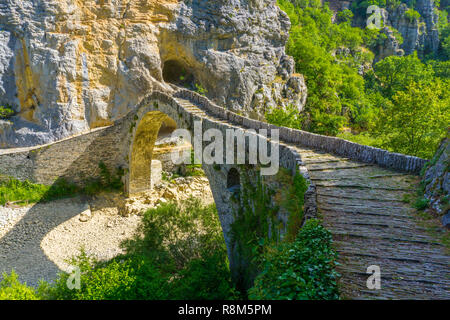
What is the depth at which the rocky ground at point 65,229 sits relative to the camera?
43.3 feet

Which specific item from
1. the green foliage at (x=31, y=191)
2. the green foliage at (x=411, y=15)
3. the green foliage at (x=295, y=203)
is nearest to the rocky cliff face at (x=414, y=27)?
the green foliage at (x=411, y=15)

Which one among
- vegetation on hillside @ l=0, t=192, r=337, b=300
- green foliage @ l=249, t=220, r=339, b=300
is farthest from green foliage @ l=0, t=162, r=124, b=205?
green foliage @ l=249, t=220, r=339, b=300

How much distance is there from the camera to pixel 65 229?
51.6ft

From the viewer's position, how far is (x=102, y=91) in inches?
888

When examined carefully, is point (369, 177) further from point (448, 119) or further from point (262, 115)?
point (262, 115)

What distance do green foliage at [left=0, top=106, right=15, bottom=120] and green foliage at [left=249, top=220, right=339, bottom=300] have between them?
2423 cm

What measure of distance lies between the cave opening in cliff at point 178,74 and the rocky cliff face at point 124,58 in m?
0.11

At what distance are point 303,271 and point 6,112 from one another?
82.9 feet

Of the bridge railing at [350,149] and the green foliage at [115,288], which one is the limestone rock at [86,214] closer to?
the green foliage at [115,288]

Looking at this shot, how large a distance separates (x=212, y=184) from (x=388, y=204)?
22.7 ft

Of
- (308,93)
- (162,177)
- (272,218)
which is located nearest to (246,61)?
(308,93)

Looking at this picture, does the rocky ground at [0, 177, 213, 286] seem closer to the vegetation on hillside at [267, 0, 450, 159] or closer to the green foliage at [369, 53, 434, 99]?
the vegetation on hillside at [267, 0, 450, 159]

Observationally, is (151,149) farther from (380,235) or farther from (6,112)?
(380,235)

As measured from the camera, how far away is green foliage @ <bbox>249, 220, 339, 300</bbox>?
3397mm
